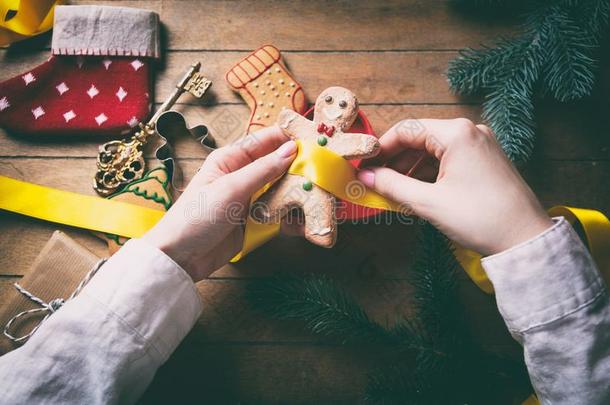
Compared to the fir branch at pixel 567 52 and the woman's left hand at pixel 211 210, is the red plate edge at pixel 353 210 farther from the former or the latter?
the fir branch at pixel 567 52

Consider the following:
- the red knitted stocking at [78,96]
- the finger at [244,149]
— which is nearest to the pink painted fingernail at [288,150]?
the finger at [244,149]

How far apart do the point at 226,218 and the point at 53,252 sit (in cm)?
47

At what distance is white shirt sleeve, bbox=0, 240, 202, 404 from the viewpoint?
2.42 ft

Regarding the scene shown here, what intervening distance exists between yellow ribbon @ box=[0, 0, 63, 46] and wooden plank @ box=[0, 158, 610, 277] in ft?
1.03

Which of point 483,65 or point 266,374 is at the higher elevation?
point 483,65

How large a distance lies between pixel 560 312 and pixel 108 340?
741 mm

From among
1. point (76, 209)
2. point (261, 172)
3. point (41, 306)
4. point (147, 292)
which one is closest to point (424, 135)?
point (261, 172)

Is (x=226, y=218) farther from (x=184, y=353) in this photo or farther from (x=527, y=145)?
(x=527, y=145)

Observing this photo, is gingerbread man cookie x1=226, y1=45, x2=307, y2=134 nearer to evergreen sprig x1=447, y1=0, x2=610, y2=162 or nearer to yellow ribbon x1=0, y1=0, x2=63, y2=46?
evergreen sprig x1=447, y1=0, x2=610, y2=162

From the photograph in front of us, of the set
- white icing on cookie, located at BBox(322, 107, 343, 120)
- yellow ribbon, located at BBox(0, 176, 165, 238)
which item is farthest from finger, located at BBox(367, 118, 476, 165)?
yellow ribbon, located at BBox(0, 176, 165, 238)

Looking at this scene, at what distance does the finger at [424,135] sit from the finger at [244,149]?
0.22 m

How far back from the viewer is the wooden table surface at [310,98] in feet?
3.34

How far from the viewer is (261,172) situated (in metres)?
0.84

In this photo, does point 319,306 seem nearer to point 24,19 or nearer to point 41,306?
point 41,306
